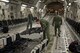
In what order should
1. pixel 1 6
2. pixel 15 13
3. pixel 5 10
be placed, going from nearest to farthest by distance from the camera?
1. pixel 1 6
2. pixel 5 10
3. pixel 15 13

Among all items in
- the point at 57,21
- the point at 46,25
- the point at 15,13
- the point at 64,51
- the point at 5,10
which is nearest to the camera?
the point at 64,51

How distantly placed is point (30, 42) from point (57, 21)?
3.01 m

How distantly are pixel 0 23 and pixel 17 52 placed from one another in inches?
441

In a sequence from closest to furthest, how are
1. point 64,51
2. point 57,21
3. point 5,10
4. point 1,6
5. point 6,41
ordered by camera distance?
point 64,51 → point 6,41 → point 57,21 → point 1,6 → point 5,10

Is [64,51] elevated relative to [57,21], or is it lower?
lower

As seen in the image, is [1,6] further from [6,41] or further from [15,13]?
[6,41]

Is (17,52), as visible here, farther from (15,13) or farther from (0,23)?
(15,13)

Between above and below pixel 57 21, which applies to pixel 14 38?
below

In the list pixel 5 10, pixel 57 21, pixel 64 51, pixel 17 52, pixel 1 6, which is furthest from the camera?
pixel 5 10

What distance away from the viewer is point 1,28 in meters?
18.0

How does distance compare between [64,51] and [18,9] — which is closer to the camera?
[64,51]

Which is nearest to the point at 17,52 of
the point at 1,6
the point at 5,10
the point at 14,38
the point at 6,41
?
the point at 6,41

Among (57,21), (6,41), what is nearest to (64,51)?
(6,41)

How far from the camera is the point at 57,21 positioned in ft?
44.2
